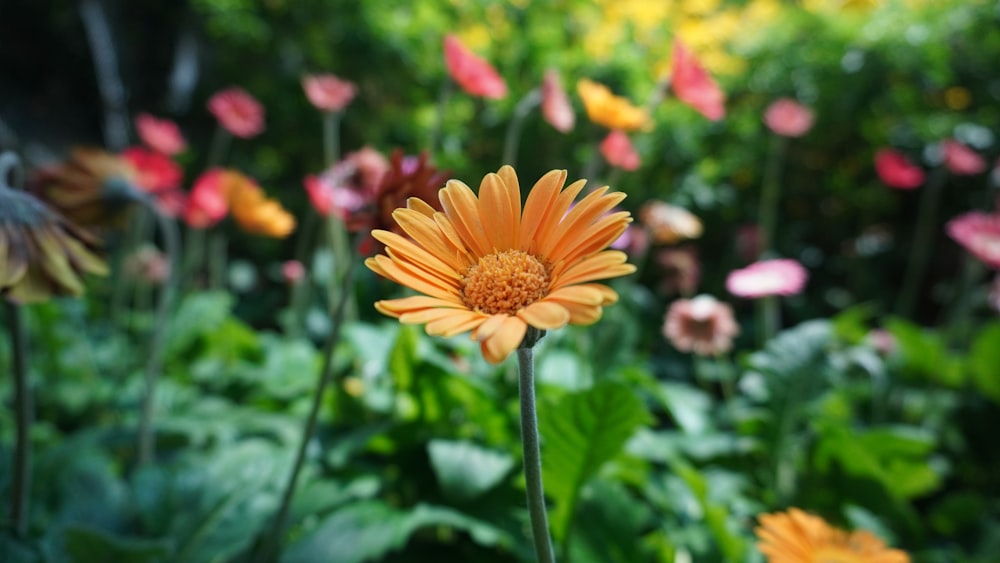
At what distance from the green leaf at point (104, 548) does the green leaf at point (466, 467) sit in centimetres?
38

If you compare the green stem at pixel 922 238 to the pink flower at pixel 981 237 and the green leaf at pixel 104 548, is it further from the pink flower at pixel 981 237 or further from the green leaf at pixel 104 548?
the green leaf at pixel 104 548

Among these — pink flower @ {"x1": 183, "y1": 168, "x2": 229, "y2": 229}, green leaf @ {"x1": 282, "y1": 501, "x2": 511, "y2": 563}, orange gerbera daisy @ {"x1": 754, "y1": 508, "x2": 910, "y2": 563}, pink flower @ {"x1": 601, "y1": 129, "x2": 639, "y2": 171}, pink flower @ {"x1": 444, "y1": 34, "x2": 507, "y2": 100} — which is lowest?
orange gerbera daisy @ {"x1": 754, "y1": 508, "x2": 910, "y2": 563}

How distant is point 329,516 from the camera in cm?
107

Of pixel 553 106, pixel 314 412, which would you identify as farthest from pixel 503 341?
pixel 553 106

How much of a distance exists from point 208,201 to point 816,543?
140cm

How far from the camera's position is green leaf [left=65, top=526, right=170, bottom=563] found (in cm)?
80

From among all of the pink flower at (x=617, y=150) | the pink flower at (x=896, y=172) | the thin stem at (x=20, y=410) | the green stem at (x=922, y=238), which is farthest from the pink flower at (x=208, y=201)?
the green stem at (x=922, y=238)

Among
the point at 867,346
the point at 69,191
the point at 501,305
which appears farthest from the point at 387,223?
the point at 867,346

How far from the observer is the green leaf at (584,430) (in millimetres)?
901

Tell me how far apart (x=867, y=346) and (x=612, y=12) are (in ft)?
5.70

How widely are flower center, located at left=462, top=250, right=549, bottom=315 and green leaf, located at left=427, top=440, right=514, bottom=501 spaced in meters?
0.56

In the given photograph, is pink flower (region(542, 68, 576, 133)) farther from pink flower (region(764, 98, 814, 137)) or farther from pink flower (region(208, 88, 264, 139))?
pink flower (region(208, 88, 264, 139))

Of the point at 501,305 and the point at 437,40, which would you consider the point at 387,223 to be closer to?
the point at 501,305

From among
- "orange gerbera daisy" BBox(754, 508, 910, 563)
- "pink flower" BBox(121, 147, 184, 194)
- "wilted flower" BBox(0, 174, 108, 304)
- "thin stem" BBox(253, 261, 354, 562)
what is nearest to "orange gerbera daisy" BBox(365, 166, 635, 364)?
"thin stem" BBox(253, 261, 354, 562)
